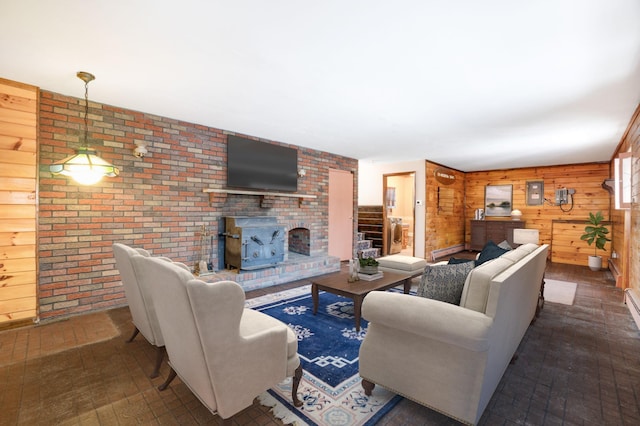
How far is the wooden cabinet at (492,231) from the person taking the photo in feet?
25.3

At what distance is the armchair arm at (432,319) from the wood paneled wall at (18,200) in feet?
11.3

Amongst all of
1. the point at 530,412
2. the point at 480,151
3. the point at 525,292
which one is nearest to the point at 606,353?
the point at 525,292

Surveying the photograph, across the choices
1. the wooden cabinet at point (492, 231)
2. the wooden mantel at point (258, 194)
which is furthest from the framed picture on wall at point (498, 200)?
the wooden mantel at point (258, 194)

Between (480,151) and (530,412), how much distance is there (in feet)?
16.4

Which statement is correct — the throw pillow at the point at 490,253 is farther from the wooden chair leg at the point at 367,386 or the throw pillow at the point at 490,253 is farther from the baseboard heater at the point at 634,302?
the baseboard heater at the point at 634,302

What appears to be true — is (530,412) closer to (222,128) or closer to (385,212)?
(222,128)

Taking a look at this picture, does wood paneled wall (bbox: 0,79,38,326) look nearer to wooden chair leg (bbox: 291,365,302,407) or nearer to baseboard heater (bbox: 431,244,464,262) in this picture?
wooden chair leg (bbox: 291,365,302,407)

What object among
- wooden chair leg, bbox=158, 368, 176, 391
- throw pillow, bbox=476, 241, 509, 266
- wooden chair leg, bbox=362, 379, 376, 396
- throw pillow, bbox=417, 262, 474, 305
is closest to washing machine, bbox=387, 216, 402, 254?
throw pillow, bbox=476, 241, 509, 266

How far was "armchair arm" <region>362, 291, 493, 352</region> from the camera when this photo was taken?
1501 millimetres

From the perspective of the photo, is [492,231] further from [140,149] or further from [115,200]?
[115,200]

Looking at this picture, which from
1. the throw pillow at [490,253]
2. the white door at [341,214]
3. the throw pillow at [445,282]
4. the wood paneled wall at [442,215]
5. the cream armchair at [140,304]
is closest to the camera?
the throw pillow at [445,282]

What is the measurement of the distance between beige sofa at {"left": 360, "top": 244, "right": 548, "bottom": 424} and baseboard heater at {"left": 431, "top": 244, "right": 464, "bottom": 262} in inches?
214

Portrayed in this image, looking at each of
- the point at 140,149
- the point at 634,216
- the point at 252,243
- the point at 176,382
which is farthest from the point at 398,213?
the point at 176,382

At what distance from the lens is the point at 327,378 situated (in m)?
2.14
